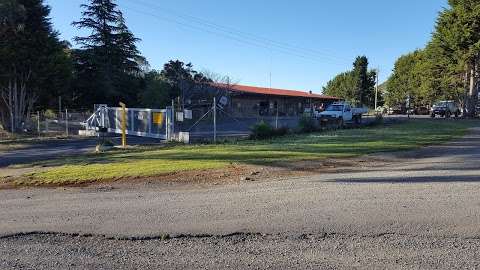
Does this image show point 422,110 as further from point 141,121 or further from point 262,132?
point 141,121

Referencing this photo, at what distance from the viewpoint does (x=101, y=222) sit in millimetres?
7355

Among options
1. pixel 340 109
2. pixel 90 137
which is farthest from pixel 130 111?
pixel 340 109

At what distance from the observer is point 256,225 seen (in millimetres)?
6906

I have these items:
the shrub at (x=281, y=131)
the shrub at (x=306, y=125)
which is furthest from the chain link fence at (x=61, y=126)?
the shrub at (x=306, y=125)

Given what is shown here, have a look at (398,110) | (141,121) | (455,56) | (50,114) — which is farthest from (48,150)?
(398,110)

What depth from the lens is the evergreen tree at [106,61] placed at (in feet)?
172

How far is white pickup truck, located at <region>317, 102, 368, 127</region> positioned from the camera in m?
33.9

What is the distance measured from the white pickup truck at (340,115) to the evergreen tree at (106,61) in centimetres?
2529

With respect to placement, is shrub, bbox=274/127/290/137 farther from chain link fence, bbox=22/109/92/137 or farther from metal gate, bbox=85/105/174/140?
chain link fence, bbox=22/109/92/137

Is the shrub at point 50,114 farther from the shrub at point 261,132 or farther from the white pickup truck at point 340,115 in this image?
the shrub at point 261,132

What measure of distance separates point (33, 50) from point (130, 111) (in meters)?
13.9

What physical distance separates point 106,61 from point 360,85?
47378 mm

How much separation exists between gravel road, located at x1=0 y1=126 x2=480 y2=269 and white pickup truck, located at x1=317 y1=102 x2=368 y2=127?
23292mm

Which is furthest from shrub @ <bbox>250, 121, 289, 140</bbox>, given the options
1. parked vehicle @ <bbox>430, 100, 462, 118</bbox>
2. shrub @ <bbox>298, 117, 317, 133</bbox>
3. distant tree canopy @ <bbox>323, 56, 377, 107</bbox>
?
distant tree canopy @ <bbox>323, 56, 377, 107</bbox>
